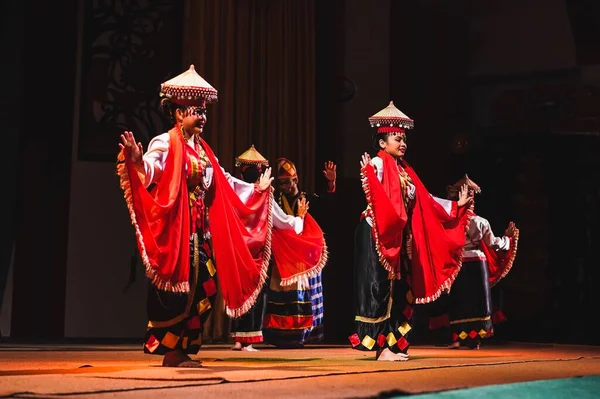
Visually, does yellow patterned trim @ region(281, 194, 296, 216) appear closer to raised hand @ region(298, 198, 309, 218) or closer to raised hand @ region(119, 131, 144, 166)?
raised hand @ region(298, 198, 309, 218)

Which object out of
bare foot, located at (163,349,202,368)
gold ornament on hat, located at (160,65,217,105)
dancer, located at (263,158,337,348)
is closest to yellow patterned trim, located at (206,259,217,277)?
bare foot, located at (163,349,202,368)

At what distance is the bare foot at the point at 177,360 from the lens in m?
4.35

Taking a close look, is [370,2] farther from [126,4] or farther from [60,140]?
[60,140]

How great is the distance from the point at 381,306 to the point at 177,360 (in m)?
1.24

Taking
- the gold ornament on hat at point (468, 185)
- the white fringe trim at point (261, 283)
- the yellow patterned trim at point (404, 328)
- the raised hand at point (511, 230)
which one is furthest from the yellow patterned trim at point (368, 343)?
the raised hand at point (511, 230)

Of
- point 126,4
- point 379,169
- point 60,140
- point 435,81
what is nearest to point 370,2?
point 435,81

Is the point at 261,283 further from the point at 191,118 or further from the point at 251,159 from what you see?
the point at 251,159

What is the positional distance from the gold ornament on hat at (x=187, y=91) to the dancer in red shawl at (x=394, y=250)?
102 cm

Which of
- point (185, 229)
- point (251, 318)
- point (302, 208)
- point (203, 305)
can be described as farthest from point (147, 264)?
point (251, 318)

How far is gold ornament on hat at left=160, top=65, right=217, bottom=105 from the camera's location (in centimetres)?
446

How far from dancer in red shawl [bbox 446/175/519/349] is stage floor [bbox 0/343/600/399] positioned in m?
0.96

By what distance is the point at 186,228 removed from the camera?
429 centimetres

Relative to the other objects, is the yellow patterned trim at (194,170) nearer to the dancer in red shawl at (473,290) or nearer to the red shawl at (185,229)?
the red shawl at (185,229)

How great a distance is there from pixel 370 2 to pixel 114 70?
2284mm
